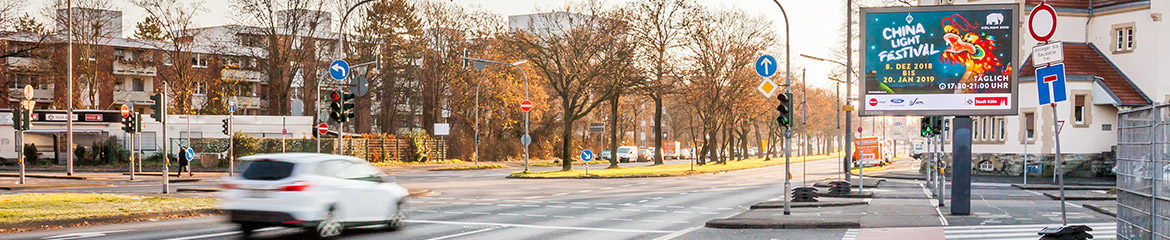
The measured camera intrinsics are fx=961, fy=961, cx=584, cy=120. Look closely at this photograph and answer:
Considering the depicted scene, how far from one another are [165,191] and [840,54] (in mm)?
39170

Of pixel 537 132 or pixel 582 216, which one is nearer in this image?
pixel 582 216

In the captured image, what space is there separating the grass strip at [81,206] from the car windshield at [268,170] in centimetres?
472

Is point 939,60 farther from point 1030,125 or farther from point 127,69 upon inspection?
point 127,69

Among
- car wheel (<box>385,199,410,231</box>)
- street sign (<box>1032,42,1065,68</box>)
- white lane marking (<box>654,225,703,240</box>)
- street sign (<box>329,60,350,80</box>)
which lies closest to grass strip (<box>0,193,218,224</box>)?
car wheel (<box>385,199,410,231</box>)

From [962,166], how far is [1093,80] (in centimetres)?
2936

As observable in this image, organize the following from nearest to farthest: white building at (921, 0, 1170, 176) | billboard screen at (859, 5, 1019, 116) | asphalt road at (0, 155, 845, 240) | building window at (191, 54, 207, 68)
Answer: asphalt road at (0, 155, 845, 240)
billboard screen at (859, 5, 1019, 116)
white building at (921, 0, 1170, 176)
building window at (191, 54, 207, 68)

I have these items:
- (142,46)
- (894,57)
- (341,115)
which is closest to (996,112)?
(894,57)

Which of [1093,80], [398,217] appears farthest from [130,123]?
[1093,80]

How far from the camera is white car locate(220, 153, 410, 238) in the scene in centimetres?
1325

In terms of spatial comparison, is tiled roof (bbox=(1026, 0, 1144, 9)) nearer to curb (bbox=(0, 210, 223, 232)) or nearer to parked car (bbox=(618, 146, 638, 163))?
curb (bbox=(0, 210, 223, 232))

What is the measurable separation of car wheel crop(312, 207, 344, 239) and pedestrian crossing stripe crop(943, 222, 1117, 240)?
9.21 metres

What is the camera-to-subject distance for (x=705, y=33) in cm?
5788

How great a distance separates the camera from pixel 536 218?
19.0 meters

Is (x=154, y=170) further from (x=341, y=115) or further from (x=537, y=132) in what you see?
(x=537, y=132)
